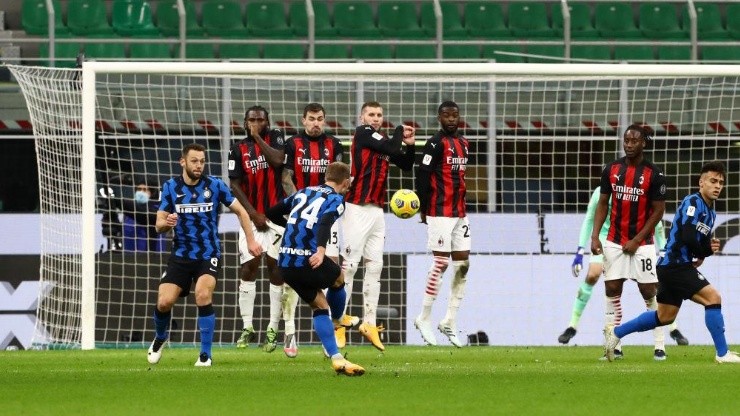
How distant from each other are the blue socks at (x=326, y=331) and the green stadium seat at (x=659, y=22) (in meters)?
13.9

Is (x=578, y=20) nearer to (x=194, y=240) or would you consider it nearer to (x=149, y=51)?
(x=149, y=51)

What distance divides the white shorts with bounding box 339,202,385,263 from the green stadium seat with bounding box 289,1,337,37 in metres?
9.02

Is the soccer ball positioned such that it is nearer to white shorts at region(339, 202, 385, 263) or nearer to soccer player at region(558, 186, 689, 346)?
white shorts at region(339, 202, 385, 263)

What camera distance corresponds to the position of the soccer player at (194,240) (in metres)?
11.1

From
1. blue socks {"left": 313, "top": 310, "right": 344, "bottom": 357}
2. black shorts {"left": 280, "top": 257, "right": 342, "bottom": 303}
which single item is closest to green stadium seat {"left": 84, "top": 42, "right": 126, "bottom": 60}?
black shorts {"left": 280, "top": 257, "right": 342, "bottom": 303}

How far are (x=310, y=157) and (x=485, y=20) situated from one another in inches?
383

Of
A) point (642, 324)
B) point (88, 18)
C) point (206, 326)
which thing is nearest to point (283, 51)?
point (88, 18)

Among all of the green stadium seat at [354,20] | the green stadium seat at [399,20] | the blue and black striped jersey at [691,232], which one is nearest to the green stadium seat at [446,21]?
the green stadium seat at [399,20]

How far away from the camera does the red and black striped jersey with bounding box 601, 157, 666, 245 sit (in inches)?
492

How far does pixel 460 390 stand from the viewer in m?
8.73

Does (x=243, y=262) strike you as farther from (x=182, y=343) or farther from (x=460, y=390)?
(x=460, y=390)

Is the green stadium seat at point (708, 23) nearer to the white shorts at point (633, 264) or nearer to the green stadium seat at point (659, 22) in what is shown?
the green stadium seat at point (659, 22)

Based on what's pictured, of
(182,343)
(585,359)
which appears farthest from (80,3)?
(585,359)

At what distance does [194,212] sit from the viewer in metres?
11.2
